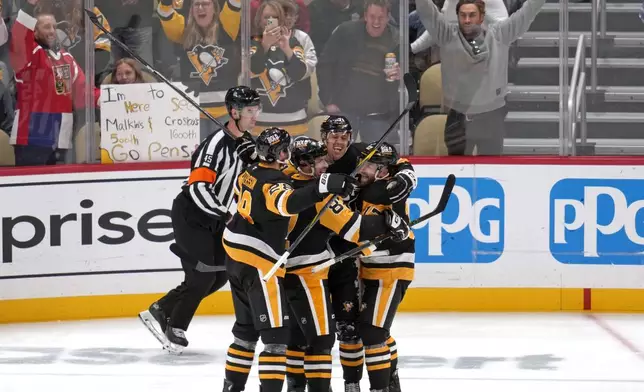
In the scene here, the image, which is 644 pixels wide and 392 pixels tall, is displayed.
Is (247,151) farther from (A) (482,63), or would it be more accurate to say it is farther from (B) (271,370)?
(A) (482,63)

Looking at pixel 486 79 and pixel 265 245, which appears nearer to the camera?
pixel 265 245

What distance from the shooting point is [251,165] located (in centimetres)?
530

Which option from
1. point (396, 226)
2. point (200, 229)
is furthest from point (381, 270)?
point (200, 229)

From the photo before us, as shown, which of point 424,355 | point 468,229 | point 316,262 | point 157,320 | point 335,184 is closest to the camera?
point 335,184

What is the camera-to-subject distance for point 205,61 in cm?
854

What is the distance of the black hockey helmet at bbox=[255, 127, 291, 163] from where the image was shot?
202 inches

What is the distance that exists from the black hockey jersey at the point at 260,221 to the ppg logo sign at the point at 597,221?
3.58 metres

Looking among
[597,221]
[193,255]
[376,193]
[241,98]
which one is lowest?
[193,255]

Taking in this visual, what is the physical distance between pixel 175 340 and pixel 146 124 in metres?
1.90

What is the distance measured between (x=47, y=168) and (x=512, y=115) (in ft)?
9.87

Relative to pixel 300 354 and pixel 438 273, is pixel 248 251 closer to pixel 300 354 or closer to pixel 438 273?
pixel 300 354

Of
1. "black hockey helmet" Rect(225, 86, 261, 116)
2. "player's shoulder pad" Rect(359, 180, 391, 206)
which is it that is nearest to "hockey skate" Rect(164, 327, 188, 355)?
"black hockey helmet" Rect(225, 86, 261, 116)

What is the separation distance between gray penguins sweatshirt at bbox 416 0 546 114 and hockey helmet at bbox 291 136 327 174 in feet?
11.5

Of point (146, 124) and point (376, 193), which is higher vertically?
point (146, 124)
